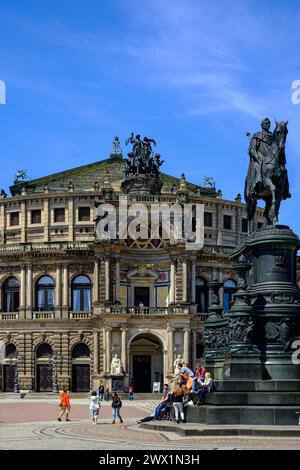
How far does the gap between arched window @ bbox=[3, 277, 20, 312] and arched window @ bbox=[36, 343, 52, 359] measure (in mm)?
4496

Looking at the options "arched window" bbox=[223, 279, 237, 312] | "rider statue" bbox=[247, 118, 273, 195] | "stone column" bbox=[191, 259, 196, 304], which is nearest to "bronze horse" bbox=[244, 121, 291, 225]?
"rider statue" bbox=[247, 118, 273, 195]

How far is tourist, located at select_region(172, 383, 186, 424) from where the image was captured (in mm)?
25448

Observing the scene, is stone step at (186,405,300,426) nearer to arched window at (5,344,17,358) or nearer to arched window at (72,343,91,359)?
arched window at (72,343,91,359)

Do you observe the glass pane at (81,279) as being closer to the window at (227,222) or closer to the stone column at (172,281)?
the stone column at (172,281)

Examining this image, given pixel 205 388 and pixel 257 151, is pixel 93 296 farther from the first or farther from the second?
pixel 205 388

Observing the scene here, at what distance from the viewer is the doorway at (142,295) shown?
82.8 m

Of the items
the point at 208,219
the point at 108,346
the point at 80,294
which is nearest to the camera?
the point at 108,346

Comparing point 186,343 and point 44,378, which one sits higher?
point 186,343

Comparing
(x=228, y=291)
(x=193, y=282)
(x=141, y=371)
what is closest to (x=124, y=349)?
(x=141, y=371)

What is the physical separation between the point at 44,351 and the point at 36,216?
13.7 meters

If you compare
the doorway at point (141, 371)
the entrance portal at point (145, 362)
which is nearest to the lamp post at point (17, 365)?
the entrance portal at point (145, 362)

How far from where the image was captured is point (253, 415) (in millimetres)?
22984
